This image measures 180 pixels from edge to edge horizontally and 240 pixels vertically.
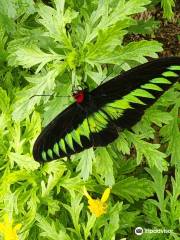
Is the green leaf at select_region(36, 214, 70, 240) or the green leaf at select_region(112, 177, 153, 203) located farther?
the green leaf at select_region(112, 177, 153, 203)

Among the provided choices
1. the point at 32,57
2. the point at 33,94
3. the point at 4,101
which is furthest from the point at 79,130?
the point at 4,101

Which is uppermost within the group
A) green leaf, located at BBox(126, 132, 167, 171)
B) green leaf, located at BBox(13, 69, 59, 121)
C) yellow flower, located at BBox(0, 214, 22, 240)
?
green leaf, located at BBox(13, 69, 59, 121)

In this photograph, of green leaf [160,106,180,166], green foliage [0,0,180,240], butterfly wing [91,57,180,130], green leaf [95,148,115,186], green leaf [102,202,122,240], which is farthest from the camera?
green leaf [160,106,180,166]

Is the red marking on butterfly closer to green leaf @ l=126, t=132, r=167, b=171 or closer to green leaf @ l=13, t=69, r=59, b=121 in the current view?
green leaf @ l=13, t=69, r=59, b=121

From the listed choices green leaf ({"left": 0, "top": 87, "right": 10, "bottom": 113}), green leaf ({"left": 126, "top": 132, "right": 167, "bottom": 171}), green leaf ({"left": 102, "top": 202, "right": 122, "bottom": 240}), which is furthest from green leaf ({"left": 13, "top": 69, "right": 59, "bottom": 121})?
green leaf ({"left": 102, "top": 202, "right": 122, "bottom": 240})

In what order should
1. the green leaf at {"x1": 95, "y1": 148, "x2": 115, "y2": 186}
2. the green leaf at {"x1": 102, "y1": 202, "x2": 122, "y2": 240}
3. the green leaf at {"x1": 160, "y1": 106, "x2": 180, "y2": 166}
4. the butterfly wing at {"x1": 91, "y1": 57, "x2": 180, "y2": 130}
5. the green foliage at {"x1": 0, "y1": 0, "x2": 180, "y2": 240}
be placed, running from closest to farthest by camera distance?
the butterfly wing at {"x1": 91, "y1": 57, "x2": 180, "y2": 130}
the green foliage at {"x1": 0, "y1": 0, "x2": 180, "y2": 240}
the green leaf at {"x1": 95, "y1": 148, "x2": 115, "y2": 186}
the green leaf at {"x1": 102, "y1": 202, "x2": 122, "y2": 240}
the green leaf at {"x1": 160, "y1": 106, "x2": 180, "y2": 166}

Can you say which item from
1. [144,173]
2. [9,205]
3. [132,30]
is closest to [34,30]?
[132,30]
